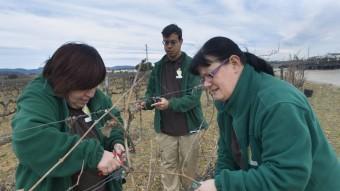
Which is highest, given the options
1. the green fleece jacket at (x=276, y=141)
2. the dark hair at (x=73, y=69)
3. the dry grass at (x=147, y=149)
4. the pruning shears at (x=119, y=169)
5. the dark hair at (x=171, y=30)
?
the dark hair at (x=171, y=30)

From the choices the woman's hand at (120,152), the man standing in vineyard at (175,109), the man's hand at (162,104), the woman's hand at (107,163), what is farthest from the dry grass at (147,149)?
the woman's hand at (107,163)

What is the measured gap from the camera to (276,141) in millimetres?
1501

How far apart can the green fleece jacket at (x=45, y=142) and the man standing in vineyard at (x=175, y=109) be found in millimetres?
2205

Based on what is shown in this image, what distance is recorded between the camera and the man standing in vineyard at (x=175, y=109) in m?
4.19

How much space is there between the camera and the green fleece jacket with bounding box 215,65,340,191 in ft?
4.88

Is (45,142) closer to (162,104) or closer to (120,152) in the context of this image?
(120,152)

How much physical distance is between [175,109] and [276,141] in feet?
8.61

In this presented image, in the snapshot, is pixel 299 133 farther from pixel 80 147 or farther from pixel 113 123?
pixel 80 147

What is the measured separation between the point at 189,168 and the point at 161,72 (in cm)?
113

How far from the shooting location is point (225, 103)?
70.1 inches

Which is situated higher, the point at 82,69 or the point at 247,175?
the point at 82,69

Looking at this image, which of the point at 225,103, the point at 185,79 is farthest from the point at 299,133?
the point at 185,79

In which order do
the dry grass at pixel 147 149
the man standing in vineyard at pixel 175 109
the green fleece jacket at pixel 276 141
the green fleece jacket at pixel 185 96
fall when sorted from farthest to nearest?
the dry grass at pixel 147 149 → the man standing in vineyard at pixel 175 109 → the green fleece jacket at pixel 185 96 → the green fleece jacket at pixel 276 141

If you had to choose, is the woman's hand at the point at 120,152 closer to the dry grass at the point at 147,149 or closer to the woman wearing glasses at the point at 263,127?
the woman wearing glasses at the point at 263,127
